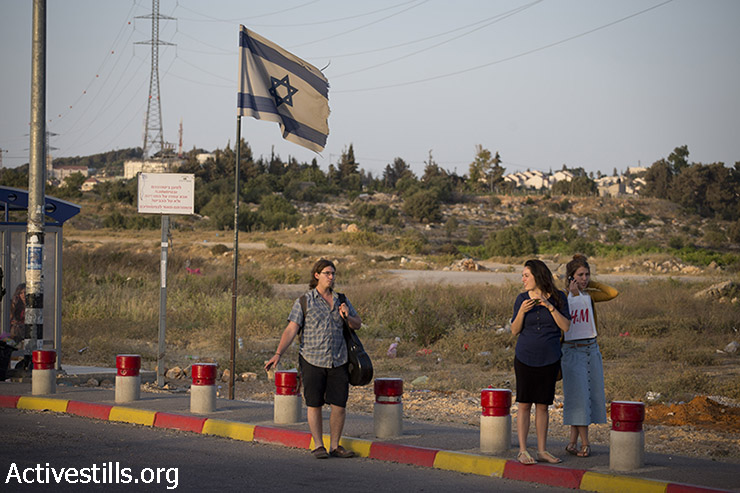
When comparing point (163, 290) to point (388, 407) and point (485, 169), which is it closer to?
point (388, 407)

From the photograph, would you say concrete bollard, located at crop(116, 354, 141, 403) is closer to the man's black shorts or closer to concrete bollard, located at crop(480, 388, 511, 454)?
the man's black shorts

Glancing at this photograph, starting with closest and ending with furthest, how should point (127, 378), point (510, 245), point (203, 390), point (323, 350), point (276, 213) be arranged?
point (323, 350) < point (203, 390) < point (127, 378) < point (510, 245) < point (276, 213)

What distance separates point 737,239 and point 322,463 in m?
70.7

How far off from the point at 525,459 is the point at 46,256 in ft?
33.8

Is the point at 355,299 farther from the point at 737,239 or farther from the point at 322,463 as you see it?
the point at 737,239

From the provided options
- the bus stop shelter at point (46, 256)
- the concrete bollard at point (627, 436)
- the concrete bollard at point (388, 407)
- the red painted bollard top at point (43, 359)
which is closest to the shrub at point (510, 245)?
the bus stop shelter at point (46, 256)

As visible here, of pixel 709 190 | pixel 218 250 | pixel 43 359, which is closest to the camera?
pixel 43 359

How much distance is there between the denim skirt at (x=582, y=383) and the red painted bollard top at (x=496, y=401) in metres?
0.55

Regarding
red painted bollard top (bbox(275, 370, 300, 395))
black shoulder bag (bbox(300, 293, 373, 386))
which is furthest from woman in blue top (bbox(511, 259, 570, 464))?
red painted bollard top (bbox(275, 370, 300, 395))

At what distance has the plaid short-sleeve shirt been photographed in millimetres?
8172

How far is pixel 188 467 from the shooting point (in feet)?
25.5

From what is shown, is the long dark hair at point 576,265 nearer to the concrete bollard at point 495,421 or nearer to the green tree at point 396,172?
the concrete bollard at point 495,421

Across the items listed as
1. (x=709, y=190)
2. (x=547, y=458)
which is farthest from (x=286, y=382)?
(x=709, y=190)

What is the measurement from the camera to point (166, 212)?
12531mm
